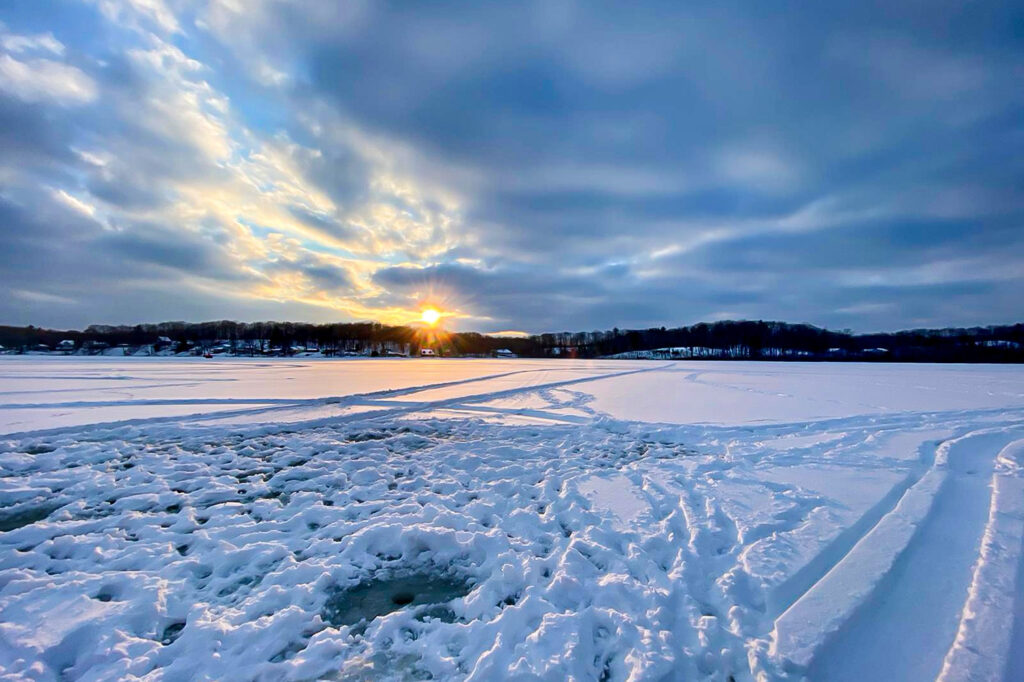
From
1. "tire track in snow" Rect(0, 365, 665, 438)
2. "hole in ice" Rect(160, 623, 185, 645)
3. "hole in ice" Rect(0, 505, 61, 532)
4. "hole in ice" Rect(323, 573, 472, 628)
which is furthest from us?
"tire track in snow" Rect(0, 365, 665, 438)

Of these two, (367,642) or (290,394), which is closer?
(367,642)

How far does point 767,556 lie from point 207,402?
493 inches

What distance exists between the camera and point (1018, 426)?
8.55m

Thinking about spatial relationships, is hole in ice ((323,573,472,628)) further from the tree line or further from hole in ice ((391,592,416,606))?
the tree line

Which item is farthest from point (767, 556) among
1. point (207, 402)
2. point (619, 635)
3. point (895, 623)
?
point (207, 402)

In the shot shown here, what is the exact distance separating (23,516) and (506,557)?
16.4 ft

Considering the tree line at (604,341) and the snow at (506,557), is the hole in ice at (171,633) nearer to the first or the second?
the snow at (506,557)

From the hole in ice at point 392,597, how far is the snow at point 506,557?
0.8 inches

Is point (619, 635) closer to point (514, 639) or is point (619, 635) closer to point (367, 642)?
point (514, 639)

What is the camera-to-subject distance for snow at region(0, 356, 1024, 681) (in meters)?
2.39

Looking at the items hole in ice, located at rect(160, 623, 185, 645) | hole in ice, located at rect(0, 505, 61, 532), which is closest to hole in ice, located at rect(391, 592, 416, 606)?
hole in ice, located at rect(160, 623, 185, 645)

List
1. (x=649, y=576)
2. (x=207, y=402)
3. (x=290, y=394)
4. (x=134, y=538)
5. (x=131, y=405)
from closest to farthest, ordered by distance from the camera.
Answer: (x=649, y=576)
(x=134, y=538)
(x=131, y=405)
(x=207, y=402)
(x=290, y=394)

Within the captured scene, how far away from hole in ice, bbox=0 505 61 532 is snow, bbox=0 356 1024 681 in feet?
0.10

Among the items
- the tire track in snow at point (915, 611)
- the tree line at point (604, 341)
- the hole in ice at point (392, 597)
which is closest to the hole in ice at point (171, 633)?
the hole in ice at point (392, 597)
